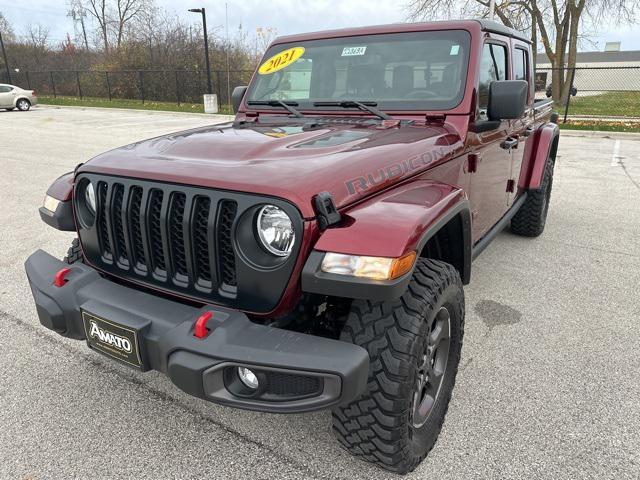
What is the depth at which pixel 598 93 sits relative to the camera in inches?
1351

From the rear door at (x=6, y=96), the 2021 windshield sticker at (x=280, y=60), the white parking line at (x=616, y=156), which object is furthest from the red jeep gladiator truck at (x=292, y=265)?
the rear door at (x=6, y=96)

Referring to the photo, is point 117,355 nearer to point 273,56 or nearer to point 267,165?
point 267,165

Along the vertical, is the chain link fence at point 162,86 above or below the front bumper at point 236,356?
above

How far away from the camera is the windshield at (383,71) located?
2.96 m

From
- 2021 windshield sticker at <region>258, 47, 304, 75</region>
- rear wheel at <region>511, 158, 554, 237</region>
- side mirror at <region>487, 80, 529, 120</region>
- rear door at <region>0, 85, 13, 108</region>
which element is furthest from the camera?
rear door at <region>0, 85, 13, 108</region>

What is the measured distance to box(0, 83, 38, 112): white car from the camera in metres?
21.8

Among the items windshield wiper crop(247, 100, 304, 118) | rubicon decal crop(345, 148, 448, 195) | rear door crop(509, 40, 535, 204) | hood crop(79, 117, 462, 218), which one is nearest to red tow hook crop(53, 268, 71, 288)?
hood crop(79, 117, 462, 218)

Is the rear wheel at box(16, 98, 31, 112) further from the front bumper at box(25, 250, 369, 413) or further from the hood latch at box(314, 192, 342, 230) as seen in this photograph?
the hood latch at box(314, 192, 342, 230)

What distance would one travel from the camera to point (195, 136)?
255 cm

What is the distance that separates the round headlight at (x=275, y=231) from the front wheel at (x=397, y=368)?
1.15ft

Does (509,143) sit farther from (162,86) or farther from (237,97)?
(162,86)

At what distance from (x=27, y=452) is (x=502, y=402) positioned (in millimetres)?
2183

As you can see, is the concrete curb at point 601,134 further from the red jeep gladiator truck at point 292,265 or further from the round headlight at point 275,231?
the round headlight at point 275,231

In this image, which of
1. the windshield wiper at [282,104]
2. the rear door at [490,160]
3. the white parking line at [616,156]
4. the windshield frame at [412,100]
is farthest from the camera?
the white parking line at [616,156]
